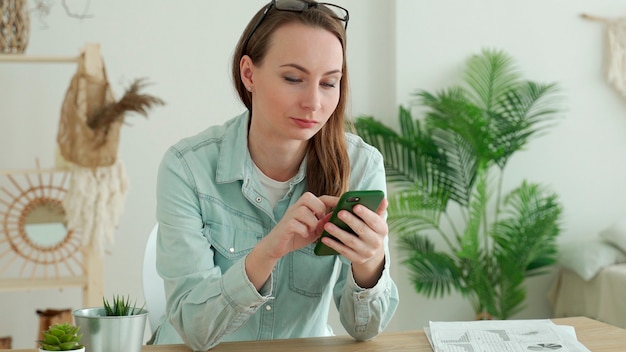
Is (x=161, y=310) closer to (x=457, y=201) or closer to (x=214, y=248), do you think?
(x=214, y=248)

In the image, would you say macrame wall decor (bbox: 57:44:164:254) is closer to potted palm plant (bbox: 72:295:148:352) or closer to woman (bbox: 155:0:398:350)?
woman (bbox: 155:0:398:350)

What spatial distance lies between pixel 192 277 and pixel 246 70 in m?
0.46

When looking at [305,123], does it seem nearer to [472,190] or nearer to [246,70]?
[246,70]

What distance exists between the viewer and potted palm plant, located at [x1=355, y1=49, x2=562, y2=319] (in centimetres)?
402

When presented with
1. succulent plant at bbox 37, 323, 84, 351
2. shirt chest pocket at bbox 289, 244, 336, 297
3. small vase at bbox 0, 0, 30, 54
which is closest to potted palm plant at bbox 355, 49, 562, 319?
small vase at bbox 0, 0, 30, 54

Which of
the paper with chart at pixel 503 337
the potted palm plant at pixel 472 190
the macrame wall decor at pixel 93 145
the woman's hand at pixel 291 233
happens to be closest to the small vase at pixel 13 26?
the macrame wall decor at pixel 93 145

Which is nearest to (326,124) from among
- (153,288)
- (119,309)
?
(153,288)

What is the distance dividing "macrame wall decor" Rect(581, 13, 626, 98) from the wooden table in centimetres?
298

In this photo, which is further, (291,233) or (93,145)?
(93,145)

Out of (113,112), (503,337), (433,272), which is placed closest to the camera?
(503,337)

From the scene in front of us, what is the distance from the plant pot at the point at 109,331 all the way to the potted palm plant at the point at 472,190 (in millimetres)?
2708

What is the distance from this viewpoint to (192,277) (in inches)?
65.1

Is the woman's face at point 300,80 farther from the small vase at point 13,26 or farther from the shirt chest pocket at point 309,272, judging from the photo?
the small vase at point 13,26

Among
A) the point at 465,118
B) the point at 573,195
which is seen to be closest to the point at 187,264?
the point at 465,118
